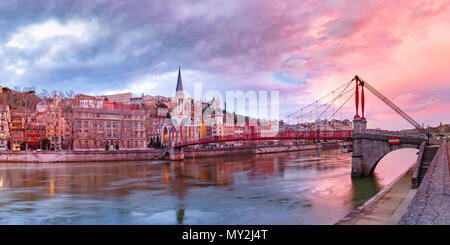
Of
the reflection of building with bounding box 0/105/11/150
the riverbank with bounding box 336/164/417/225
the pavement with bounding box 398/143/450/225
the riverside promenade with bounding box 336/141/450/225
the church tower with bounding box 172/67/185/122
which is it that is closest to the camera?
the pavement with bounding box 398/143/450/225

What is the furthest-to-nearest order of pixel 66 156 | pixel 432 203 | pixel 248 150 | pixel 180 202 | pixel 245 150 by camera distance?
pixel 248 150 < pixel 245 150 < pixel 66 156 < pixel 180 202 < pixel 432 203

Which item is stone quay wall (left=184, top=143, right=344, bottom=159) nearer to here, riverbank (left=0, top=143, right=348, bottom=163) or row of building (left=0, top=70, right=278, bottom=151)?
riverbank (left=0, top=143, right=348, bottom=163)

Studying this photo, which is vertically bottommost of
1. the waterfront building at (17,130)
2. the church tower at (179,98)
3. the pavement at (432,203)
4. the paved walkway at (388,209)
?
the paved walkway at (388,209)

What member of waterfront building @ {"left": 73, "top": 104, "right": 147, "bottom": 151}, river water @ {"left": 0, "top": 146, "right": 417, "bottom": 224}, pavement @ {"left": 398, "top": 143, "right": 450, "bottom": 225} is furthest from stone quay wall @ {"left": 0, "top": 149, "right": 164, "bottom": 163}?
pavement @ {"left": 398, "top": 143, "right": 450, "bottom": 225}

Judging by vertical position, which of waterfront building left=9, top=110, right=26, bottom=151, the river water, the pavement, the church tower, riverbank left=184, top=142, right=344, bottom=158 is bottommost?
riverbank left=184, top=142, right=344, bottom=158

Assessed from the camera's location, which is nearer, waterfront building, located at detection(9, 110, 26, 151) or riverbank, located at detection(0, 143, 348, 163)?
riverbank, located at detection(0, 143, 348, 163)

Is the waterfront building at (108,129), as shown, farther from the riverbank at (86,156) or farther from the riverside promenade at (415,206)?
the riverside promenade at (415,206)

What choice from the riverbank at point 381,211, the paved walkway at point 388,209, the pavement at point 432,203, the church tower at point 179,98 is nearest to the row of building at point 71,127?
the paved walkway at point 388,209

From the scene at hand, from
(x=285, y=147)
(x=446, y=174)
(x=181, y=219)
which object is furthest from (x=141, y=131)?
(x=446, y=174)

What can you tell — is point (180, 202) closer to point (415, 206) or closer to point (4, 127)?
point (415, 206)

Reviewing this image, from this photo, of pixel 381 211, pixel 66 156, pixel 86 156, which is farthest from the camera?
pixel 86 156

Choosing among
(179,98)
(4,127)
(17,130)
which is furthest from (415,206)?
(179,98)

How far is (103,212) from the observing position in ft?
54.0
